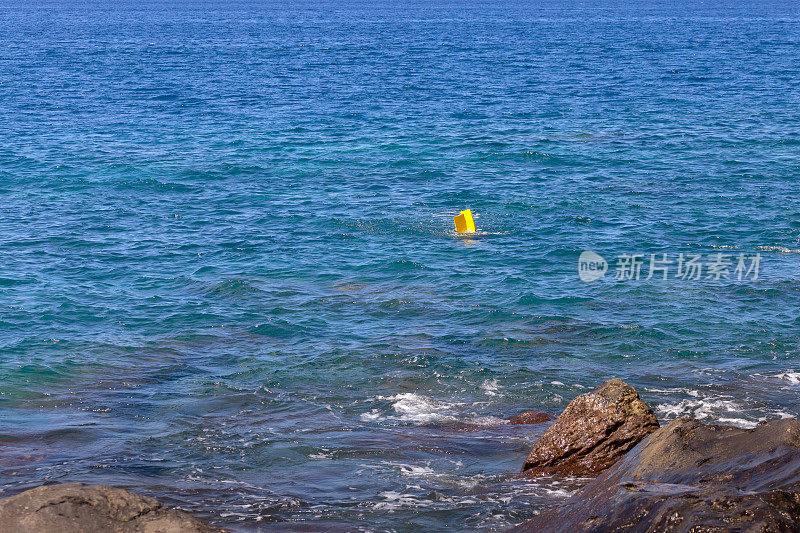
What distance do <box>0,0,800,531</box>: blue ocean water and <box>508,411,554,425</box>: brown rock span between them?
36cm

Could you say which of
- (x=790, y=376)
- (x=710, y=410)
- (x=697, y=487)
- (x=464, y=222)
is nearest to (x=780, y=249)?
(x=790, y=376)

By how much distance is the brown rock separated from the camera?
54.3ft

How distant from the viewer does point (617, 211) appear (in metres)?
32.2

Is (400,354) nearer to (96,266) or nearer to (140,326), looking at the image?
(140,326)

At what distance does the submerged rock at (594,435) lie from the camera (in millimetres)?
13586

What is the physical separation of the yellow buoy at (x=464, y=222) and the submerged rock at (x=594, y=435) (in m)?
16.7

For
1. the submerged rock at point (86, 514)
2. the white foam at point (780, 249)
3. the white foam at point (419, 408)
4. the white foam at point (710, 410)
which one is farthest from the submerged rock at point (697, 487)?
the white foam at point (780, 249)

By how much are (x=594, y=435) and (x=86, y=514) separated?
8168 millimetres

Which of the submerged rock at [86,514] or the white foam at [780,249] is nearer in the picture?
the submerged rock at [86,514]

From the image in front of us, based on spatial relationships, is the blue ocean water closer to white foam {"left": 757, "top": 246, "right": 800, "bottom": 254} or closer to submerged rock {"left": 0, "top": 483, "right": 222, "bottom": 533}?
white foam {"left": 757, "top": 246, "right": 800, "bottom": 254}

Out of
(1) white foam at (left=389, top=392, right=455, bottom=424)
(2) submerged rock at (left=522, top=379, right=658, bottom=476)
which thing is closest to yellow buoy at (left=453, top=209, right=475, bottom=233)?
(1) white foam at (left=389, top=392, right=455, bottom=424)

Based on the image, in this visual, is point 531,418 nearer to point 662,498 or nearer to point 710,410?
point 710,410

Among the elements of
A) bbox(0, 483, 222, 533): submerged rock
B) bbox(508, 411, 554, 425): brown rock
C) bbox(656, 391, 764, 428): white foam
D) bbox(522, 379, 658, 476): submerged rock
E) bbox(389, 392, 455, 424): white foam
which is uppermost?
bbox(0, 483, 222, 533): submerged rock

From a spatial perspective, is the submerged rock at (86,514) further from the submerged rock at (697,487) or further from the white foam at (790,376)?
the white foam at (790,376)
